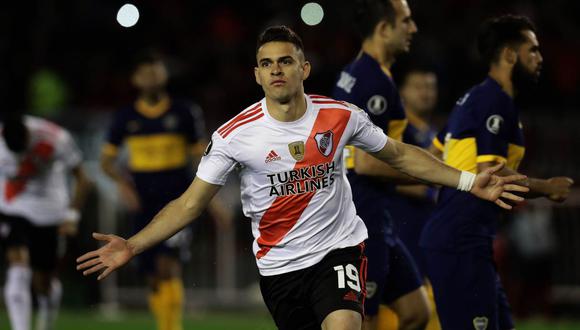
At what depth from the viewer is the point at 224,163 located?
684 cm

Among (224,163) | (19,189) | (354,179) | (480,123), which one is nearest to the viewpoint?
(224,163)

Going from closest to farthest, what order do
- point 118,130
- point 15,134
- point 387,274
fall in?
1. point 387,274
2. point 15,134
3. point 118,130

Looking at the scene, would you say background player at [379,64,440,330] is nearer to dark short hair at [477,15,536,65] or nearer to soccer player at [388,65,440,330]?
soccer player at [388,65,440,330]

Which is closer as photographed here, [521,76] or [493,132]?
[493,132]

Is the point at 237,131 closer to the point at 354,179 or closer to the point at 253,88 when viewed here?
Result: the point at 354,179

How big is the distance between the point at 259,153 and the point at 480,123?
1603 mm

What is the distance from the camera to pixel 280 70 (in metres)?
6.82

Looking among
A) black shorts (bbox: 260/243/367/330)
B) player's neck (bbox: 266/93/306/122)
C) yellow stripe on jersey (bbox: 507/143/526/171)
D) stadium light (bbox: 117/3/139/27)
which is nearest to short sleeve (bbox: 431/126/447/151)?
yellow stripe on jersey (bbox: 507/143/526/171)

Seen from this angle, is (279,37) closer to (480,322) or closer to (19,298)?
(480,322)

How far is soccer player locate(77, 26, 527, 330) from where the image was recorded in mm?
6828

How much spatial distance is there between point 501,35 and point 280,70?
1866mm

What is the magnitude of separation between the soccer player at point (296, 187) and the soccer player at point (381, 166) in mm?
966

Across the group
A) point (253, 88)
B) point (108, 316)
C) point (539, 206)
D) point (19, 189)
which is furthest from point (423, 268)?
point (253, 88)

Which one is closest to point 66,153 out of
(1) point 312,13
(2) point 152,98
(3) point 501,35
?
(2) point 152,98
